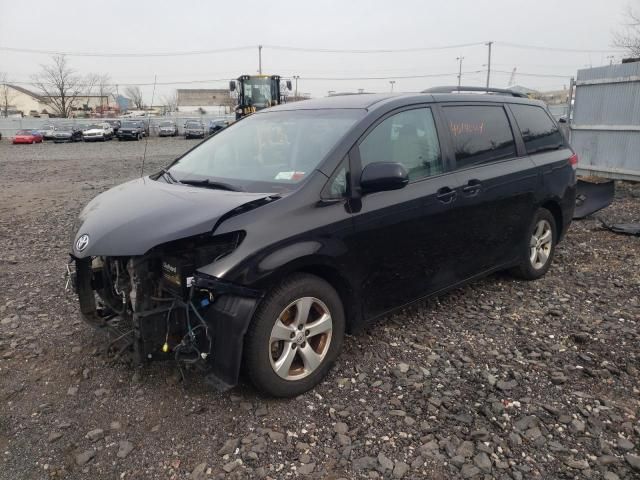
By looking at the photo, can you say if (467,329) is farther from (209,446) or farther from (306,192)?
(209,446)

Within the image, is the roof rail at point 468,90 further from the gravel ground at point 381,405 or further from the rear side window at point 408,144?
the gravel ground at point 381,405

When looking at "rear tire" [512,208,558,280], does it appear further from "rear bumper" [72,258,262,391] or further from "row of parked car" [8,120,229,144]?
"row of parked car" [8,120,229,144]

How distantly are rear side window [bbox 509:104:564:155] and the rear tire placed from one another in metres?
0.63

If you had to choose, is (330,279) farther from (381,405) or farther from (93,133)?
(93,133)

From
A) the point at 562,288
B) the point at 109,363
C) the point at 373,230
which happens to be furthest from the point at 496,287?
the point at 109,363

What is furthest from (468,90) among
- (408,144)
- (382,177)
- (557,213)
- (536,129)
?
(382,177)

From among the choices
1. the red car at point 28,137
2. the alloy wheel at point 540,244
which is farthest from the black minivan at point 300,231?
the red car at point 28,137

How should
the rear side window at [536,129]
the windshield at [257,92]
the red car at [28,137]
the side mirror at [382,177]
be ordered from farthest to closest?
1. the red car at [28,137]
2. the windshield at [257,92]
3. the rear side window at [536,129]
4. the side mirror at [382,177]

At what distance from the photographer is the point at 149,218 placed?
2.85 metres

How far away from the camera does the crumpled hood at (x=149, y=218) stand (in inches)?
106

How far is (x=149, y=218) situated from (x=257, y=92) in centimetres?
2429

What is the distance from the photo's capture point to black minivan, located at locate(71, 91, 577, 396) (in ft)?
8.96

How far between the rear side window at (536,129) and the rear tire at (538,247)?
2.06 ft

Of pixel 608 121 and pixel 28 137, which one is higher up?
pixel 608 121
